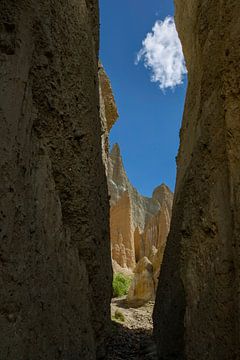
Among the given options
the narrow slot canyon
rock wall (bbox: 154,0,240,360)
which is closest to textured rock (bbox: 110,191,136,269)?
the narrow slot canyon

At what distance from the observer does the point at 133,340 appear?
9664 millimetres

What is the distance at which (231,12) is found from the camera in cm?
571

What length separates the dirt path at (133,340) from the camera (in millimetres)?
7992

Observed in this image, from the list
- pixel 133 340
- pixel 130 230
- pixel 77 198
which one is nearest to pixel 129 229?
pixel 130 230

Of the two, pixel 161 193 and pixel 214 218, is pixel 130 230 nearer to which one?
pixel 161 193

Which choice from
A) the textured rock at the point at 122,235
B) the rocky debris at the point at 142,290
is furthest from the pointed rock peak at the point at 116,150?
the rocky debris at the point at 142,290

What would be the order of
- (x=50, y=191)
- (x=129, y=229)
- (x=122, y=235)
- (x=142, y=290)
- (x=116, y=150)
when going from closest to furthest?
(x=50, y=191) → (x=142, y=290) → (x=122, y=235) → (x=129, y=229) → (x=116, y=150)

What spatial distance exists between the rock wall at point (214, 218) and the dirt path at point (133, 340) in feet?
3.93

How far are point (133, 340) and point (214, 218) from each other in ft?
18.9

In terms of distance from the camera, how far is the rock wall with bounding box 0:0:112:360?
3406 mm

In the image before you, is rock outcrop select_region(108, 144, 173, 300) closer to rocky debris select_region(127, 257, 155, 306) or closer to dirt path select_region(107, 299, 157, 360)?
rocky debris select_region(127, 257, 155, 306)

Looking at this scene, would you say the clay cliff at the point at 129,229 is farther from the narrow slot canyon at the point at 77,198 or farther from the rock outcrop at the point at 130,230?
the narrow slot canyon at the point at 77,198

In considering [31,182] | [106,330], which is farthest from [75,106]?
[106,330]

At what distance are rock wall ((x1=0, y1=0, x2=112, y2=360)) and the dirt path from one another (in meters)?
3.29
